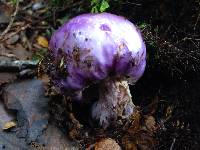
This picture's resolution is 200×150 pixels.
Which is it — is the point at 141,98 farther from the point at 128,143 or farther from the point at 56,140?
the point at 56,140

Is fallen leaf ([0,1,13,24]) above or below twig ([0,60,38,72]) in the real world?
above

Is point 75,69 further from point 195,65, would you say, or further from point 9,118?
point 195,65

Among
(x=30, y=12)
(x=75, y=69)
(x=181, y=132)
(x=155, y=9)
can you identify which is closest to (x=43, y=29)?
(x=30, y=12)

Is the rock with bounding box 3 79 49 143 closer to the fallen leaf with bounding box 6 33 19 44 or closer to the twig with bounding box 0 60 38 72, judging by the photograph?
the twig with bounding box 0 60 38 72

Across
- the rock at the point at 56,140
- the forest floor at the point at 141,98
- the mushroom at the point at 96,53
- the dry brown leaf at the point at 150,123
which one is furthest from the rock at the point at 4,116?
the dry brown leaf at the point at 150,123

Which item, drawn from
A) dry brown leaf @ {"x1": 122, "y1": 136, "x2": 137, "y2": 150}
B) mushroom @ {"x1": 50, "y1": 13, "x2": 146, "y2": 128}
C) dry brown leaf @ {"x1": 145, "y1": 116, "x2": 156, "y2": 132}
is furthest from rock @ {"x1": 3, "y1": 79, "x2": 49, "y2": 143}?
dry brown leaf @ {"x1": 145, "y1": 116, "x2": 156, "y2": 132}

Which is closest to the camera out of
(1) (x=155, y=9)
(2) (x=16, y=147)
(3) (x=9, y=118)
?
(2) (x=16, y=147)
